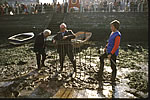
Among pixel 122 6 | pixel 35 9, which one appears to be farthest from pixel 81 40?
pixel 35 9

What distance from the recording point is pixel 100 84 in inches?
211

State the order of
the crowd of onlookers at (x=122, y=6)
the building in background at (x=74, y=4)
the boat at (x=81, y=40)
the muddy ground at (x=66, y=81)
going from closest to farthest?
the muddy ground at (x=66, y=81)
the boat at (x=81, y=40)
the crowd of onlookers at (x=122, y=6)
the building in background at (x=74, y=4)

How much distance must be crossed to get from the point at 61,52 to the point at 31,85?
180 cm

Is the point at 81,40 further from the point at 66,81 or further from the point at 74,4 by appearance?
the point at 74,4

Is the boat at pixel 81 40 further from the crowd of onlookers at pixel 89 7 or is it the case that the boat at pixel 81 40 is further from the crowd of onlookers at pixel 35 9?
the crowd of onlookers at pixel 35 9

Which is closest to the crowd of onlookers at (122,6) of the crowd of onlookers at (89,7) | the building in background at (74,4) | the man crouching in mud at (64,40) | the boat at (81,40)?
the crowd of onlookers at (89,7)

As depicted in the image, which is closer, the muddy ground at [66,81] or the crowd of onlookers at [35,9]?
the muddy ground at [66,81]

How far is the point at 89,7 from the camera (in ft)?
73.3

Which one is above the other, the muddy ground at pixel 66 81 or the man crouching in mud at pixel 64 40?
the man crouching in mud at pixel 64 40

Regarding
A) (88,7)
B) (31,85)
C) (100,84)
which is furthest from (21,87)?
(88,7)

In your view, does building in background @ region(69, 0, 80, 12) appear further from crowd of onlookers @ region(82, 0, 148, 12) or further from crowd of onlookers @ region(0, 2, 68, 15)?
crowd of onlookers @ region(82, 0, 148, 12)

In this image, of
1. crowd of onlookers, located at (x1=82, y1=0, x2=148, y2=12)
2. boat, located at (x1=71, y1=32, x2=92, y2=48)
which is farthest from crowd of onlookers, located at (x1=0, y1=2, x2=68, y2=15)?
boat, located at (x1=71, y1=32, x2=92, y2=48)

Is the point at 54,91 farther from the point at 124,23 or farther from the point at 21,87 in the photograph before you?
the point at 124,23

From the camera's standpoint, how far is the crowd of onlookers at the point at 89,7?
2009 centimetres
